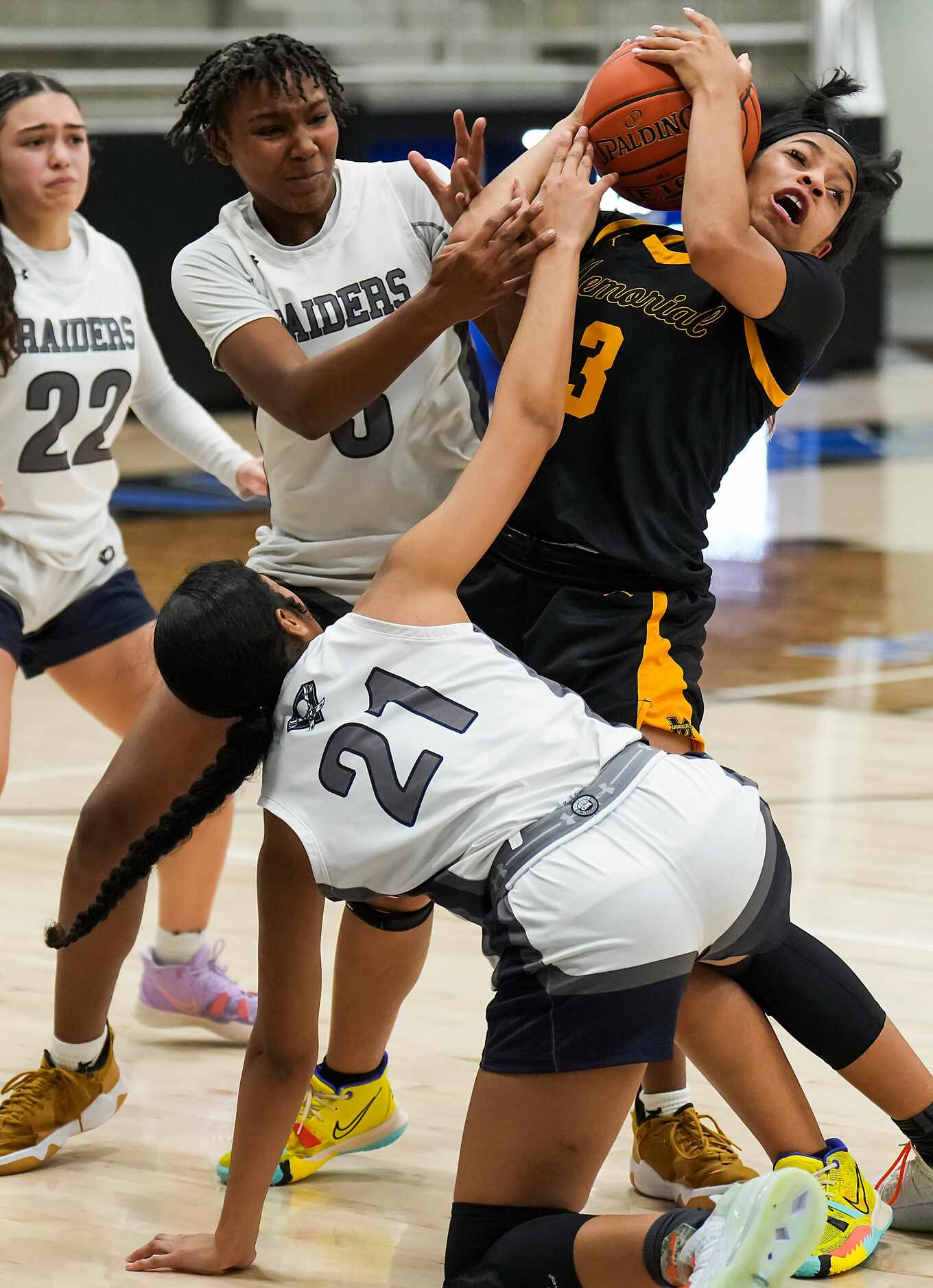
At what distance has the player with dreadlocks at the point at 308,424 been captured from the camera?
289 centimetres

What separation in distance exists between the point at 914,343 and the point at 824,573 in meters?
10.9

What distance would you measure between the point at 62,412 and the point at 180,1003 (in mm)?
1189

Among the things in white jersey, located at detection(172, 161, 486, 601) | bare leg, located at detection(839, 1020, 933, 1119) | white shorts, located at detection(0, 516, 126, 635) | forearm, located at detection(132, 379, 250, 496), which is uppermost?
white jersey, located at detection(172, 161, 486, 601)

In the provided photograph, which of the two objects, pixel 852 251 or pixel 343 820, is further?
pixel 852 251

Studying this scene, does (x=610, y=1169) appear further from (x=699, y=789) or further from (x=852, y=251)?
(x=852, y=251)

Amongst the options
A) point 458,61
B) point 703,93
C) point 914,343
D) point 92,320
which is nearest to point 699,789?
point 703,93

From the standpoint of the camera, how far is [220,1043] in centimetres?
376

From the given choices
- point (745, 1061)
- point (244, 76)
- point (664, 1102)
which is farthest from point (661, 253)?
point (664, 1102)

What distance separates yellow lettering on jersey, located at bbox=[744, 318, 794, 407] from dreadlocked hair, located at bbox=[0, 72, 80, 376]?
160 centimetres

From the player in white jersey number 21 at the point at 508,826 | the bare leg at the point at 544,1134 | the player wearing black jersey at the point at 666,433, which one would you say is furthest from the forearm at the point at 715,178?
the bare leg at the point at 544,1134

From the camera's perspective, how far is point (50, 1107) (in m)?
3.16

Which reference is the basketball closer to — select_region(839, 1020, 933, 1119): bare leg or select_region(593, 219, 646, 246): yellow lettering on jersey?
select_region(593, 219, 646, 246): yellow lettering on jersey

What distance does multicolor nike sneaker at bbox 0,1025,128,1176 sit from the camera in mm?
3123

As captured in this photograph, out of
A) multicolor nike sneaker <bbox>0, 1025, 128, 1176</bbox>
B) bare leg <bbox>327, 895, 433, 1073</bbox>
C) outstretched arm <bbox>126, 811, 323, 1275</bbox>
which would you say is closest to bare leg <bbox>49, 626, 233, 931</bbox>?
multicolor nike sneaker <bbox>0, 1025, 128, 1176</bbox>
